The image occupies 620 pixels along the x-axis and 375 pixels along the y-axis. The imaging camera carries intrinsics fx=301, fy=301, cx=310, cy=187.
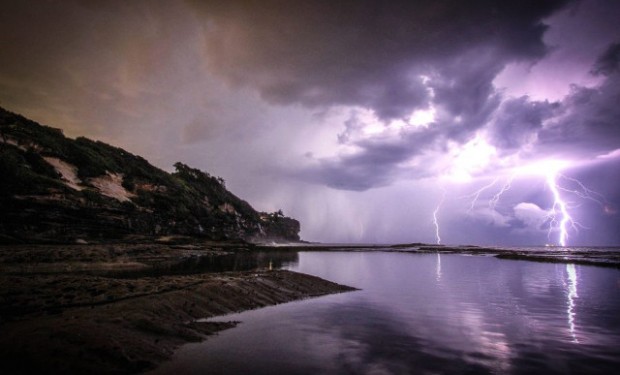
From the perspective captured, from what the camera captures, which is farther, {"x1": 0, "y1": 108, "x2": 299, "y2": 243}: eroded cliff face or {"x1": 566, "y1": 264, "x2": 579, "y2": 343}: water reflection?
{"x1": 0, "y1": 108, "x2": 299, "y2": 243}: eroded cliff face

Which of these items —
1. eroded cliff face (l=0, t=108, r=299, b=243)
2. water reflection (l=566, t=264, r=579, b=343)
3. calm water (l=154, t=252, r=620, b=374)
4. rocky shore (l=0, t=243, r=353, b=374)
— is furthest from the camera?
eroded cliff face (l=0, t=108, r=299, b=243)

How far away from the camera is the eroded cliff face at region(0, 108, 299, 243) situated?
32188 millimetres

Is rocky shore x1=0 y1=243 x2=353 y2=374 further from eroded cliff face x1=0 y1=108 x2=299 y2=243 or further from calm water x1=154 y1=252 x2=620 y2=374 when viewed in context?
eroded cliff face x1=0 y1=108 x2=299 y2=243

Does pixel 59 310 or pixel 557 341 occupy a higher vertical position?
pixel 59 310

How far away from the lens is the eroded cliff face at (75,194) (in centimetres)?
→ 3219

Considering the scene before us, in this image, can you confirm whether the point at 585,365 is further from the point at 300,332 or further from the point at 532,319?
the point at 300,332

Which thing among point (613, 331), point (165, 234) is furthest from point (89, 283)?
point (165, 234)

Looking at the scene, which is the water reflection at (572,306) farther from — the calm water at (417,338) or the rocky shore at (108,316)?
the rocky shore at (108,316)

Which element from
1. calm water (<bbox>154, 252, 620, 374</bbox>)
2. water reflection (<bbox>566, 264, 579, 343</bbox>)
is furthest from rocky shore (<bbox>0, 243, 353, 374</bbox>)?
water reflection (<bbox>566, 264, 579, 343</bbox>)

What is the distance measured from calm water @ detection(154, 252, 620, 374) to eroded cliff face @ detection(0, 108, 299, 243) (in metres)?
32.5

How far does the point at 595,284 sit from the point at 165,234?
2452 inches

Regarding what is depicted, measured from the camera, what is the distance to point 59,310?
35.0 ft

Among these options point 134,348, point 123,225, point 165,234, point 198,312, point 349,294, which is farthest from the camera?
point 165,234

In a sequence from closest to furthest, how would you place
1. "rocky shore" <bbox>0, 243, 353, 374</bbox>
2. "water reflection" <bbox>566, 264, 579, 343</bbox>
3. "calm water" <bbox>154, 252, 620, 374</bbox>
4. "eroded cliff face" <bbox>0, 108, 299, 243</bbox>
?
1. "rocky shore" <bbox>0, 243, 353, 374</bbox>
2. "calm water" <bbox>154, 252, 620, 374</bbox>
3. "water reflection" <bbox>566, 264, 579, 343</bbox>
4. "eroded cliff face" <bbox>0, 108, 299, 243</bbox>
